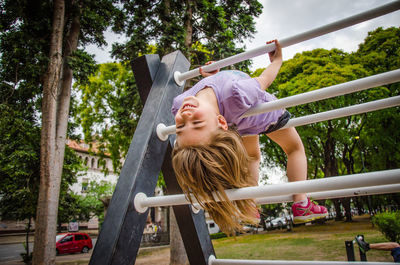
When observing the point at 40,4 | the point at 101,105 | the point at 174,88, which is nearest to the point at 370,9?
the point at 174,88

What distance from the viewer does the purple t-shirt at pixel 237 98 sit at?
48.2 inches

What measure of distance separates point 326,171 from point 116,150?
13.5 metres

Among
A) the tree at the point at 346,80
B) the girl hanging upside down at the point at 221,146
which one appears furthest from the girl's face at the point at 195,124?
the tree at the point at 346,80

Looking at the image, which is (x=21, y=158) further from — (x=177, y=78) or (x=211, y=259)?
(x=211, y=259)

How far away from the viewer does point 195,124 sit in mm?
1156

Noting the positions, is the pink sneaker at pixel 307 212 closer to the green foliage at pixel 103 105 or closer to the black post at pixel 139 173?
the black post at pixel 139 173

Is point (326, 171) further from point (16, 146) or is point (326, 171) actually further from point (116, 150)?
point (16, 146)

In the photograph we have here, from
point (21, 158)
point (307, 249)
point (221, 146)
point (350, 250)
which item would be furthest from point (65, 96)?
point (307, 249)

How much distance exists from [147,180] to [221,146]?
0.37 meters

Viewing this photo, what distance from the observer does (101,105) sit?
15.1 meters

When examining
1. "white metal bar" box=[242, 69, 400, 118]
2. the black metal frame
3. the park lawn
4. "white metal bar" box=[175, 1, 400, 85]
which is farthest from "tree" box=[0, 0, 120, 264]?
"white metal bar" box=[242, 69, 400, 118]

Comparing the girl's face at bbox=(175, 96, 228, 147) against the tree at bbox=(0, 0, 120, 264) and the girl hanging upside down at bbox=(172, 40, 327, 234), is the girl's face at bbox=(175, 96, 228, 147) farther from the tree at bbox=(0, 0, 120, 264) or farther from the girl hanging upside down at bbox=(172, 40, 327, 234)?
the tree at bbox=(0, 0, 120, 264)

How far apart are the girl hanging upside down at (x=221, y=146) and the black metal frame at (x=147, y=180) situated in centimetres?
10

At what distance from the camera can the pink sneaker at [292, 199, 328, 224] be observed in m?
1.32
